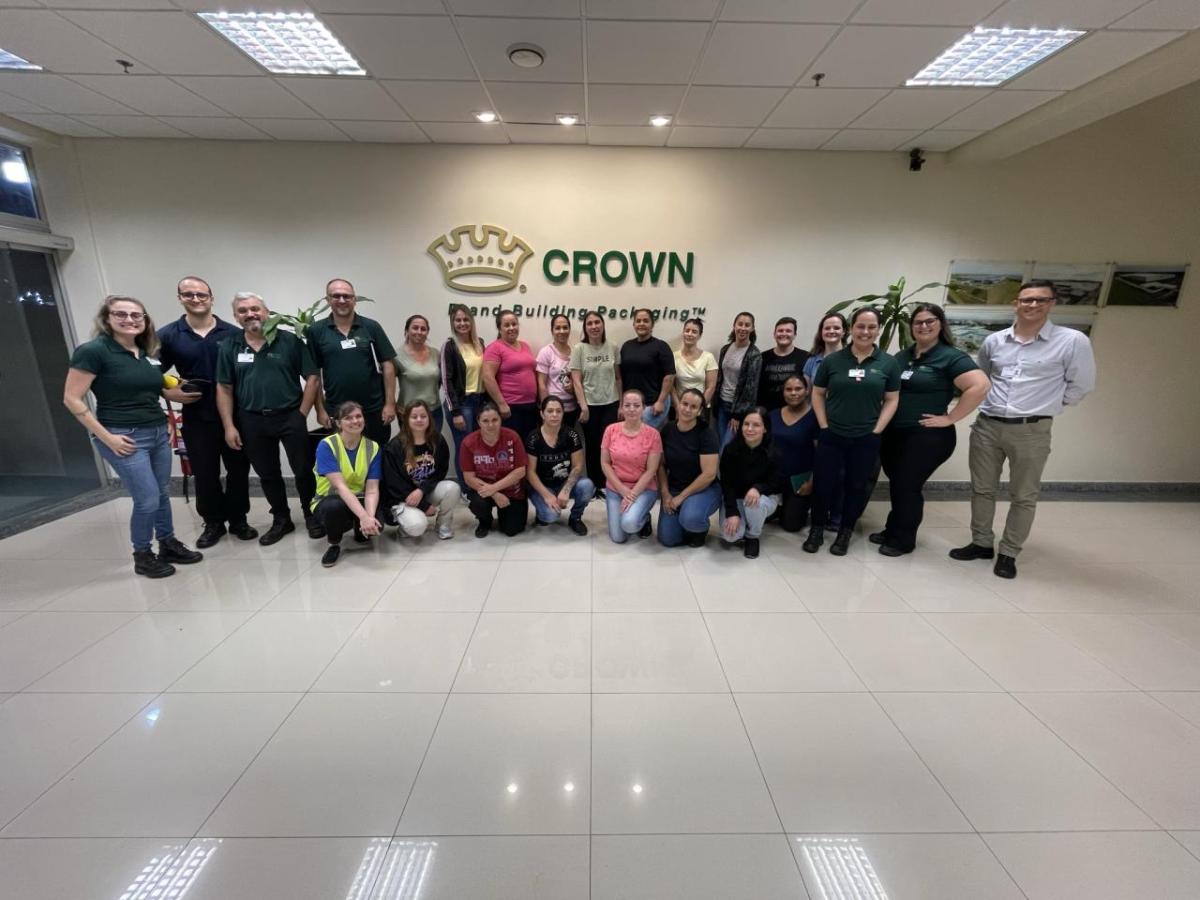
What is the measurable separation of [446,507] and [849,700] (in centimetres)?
276

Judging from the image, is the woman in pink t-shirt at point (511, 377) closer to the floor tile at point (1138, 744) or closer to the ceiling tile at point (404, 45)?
the ceiling tile at point (404, 45)

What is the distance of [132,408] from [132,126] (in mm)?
3005

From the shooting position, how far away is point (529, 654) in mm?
2365

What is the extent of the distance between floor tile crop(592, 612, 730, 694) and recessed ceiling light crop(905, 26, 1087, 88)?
→ 377 cm

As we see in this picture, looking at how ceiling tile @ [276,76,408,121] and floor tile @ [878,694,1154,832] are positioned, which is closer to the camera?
floor tile @ [878,694,1154,832]

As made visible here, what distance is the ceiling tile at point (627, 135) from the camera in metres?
4.12

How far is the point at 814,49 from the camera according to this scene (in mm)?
2943

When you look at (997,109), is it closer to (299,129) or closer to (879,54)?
(879,54)

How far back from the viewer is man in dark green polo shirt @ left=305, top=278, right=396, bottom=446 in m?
3.69

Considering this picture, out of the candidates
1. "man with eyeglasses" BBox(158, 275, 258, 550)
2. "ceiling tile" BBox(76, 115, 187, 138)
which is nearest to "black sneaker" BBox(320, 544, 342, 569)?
"man with eyeglasses" BBox(158, 275, 258, 550)

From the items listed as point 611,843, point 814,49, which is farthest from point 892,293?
point 611,843

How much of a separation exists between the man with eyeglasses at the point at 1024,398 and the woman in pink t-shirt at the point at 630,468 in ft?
7.34

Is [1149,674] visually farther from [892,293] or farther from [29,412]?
[29,412]

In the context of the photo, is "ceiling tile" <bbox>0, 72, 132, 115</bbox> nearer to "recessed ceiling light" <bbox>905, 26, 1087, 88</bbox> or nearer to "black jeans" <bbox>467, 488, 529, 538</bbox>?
"black jeans" <bbox>467, 488, 529, 538</bbox>
